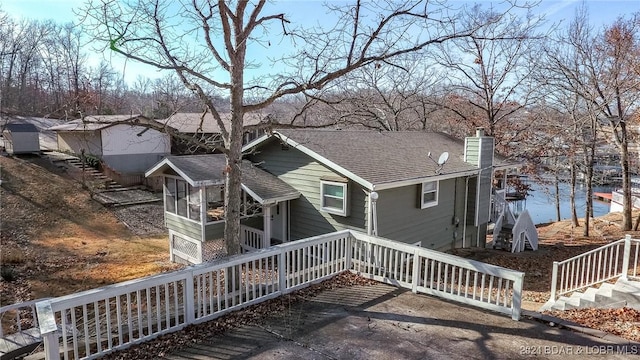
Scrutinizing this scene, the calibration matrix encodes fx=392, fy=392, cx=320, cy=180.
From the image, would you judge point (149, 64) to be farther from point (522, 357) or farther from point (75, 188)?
point (75, 188)

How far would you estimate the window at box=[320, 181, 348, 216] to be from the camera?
1026 cm

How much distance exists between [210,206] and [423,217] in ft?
21.0

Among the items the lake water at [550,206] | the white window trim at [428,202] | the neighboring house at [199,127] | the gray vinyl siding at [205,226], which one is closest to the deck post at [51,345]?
the neighboring house at [199,127]

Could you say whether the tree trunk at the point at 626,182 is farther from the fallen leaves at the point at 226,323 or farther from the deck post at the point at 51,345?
the deck post at the point at 51,345

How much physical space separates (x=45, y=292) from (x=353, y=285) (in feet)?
28.3

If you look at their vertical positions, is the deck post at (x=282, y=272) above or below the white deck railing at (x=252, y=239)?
above

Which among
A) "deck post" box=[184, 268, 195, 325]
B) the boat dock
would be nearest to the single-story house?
"deck post" box=[184, 268, 195, 325]

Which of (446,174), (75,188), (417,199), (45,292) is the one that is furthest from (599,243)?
(75,188)

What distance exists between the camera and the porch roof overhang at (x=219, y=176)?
35.0ft

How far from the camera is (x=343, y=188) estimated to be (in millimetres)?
10250

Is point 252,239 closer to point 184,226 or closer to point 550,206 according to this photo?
point 184,226

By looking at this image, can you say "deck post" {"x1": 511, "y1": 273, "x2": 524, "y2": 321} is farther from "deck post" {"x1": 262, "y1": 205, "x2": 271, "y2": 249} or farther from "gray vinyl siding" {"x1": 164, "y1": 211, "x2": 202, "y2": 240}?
"gray vinyl siding" {"x1": 164, "y1": 211, "x2": 202, "y2": 240}

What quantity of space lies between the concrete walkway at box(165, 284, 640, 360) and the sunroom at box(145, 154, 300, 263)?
211 inches

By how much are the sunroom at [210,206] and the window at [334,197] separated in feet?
3.43
